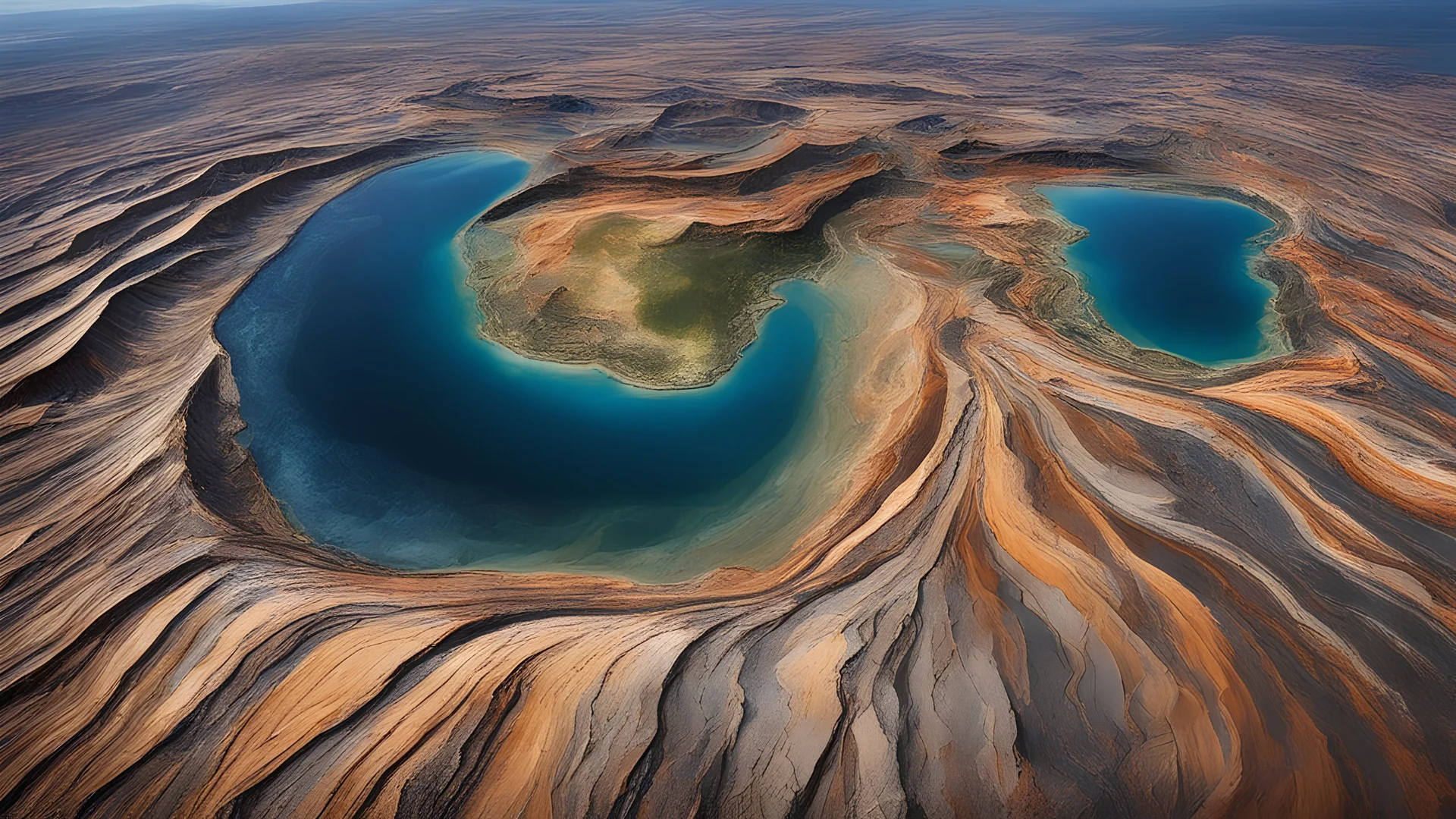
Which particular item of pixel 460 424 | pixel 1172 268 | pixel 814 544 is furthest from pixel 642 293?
pixel 1172 268

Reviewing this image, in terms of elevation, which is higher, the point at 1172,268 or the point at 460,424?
the point at 1172,268

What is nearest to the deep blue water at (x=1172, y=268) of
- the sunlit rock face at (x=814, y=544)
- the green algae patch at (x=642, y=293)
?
the sunlit rock face at (x=814, y=544)

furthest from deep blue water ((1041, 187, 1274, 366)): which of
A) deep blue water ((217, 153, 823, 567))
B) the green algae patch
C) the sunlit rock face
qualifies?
the green algae patch

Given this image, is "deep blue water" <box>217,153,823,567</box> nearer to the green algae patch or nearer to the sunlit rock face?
the sunlit rock face

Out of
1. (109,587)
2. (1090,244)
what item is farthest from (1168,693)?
(1090,244)

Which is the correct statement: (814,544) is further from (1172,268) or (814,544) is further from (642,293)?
(1172,268)

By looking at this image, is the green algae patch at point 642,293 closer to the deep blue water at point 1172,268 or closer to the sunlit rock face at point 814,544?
the sunlit rock face at point 814,544
